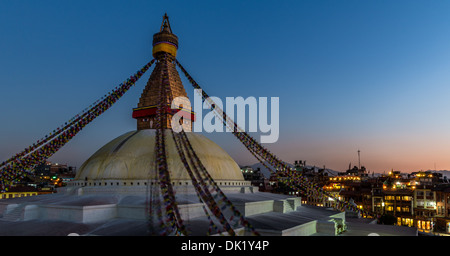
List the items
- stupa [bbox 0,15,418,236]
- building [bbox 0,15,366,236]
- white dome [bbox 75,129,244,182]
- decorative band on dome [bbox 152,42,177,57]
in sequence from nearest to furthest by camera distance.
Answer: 1. building [bbox 0,15,366,236]
2. stupa [bbox 0,15,418,236]
3. white dome [bbox 75,129,244,182]
4. decorative band on dome [bbox 152,42,177,57]

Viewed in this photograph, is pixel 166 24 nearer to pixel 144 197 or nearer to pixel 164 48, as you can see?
pixel 164 48

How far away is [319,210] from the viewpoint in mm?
17047

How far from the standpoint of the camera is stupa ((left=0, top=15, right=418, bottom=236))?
11852 millimetres

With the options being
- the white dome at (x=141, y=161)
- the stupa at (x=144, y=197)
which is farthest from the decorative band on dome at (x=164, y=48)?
the white dome at (x=141, y=161)

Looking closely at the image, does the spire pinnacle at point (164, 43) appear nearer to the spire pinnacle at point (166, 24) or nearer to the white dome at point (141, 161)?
the spire pinnacle at point (166, 24)

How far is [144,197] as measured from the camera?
13797mm

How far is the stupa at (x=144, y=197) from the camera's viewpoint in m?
11.9

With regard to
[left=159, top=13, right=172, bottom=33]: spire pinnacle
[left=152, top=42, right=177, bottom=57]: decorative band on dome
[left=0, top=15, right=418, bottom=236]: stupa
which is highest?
[left=159, top=13, right=172, bottom=33]: spire pinnacle

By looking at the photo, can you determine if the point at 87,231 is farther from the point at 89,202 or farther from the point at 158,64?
the point at 158,64

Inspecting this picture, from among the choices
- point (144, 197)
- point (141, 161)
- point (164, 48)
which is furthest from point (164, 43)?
point (144, 197)

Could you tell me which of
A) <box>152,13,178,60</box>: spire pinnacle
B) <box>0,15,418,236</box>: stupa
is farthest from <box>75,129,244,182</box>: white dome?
<box>152,13,178,60</box>: spire pinnacle

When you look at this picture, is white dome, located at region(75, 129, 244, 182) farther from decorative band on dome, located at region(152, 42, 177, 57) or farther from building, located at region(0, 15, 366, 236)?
decorative band on dome, located at region(152, 42, 177, 57)
